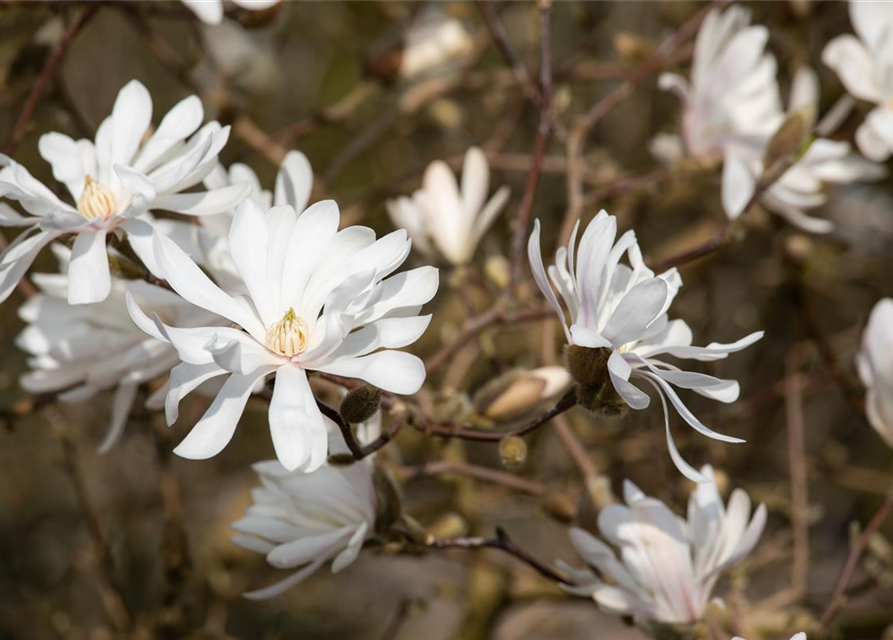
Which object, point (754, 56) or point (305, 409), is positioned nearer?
point (305, 409)

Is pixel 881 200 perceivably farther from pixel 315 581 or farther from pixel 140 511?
pixel 140 511

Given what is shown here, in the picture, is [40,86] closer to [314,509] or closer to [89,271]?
[89,271]

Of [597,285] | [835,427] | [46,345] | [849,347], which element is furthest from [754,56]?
[835,427]

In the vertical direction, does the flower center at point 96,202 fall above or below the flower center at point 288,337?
above

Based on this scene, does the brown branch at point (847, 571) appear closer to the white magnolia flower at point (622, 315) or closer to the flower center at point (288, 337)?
the white magnolia flower at point (622, 315)

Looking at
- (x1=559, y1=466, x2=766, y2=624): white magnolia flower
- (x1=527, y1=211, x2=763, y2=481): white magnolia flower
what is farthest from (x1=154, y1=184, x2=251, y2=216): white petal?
(x1=559, y1=466, x2=766, y2=624): white magnolia flower

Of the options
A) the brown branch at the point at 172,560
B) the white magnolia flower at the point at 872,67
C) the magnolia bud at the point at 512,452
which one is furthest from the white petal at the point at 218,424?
the white magnolia flower at the point at 872,67

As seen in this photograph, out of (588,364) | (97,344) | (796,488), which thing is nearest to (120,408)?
(97,344)
